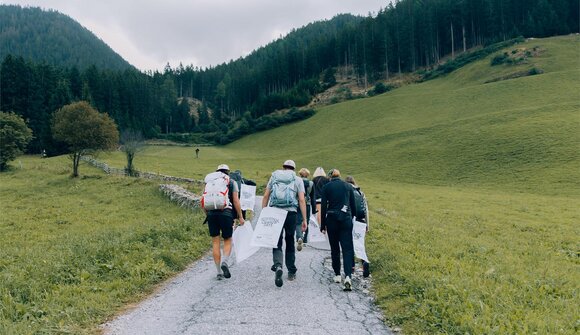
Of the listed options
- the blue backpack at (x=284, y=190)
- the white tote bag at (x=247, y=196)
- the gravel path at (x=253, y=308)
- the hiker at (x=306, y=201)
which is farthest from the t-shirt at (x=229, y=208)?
the white tote bag at (x=247, y=196)

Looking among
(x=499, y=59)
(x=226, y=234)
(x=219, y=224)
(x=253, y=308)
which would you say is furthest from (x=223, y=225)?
(x=499, y=59)

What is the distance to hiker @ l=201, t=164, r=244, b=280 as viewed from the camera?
942 cm

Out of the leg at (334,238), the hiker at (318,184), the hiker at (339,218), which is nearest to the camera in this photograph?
the hiker at (339,218)

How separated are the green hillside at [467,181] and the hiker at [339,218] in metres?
1.02

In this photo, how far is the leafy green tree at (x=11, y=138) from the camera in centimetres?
4831

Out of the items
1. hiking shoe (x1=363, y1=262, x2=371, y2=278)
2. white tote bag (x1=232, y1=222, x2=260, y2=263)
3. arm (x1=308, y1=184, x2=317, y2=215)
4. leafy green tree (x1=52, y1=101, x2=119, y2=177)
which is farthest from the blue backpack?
leafy green tree (x1=52, y1=101, x2=119, y2=177)

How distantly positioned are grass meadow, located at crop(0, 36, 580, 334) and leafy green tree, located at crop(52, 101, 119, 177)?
3.23 m

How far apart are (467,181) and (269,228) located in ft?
117

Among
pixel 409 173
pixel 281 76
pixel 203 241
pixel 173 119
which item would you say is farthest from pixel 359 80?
pixel 203 241

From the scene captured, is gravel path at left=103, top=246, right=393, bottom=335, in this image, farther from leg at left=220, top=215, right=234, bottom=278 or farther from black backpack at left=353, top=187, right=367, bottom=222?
black backpack at left=353, top=187, right=367, bottom=222

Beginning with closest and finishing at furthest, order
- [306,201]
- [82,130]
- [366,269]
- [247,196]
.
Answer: [366,269] < [306,201] < [247,196] < [82,130]

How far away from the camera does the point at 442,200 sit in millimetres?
30766

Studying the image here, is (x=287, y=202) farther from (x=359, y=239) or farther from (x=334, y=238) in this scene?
(x=359, y=239)

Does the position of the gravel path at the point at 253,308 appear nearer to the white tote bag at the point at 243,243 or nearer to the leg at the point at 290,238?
the leg at the point at 290,238
